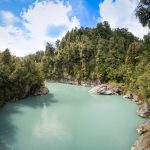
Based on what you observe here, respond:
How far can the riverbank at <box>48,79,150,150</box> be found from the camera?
79.1ft

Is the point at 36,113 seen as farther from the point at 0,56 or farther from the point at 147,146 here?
the point at 147,146

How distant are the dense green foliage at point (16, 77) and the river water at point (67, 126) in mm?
2642

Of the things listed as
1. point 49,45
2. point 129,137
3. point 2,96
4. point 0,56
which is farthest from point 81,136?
point 49,45

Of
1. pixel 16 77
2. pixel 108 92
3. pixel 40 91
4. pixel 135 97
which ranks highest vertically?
pixel 16 77

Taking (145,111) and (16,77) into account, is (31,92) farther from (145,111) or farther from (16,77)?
(145,111)

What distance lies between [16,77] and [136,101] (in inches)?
1022

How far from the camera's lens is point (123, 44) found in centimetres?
8656

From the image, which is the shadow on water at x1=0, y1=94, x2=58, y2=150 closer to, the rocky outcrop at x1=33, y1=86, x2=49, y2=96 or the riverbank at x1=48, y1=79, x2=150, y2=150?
the rocky outcrop at x1=33, y1=86, x2=49, y2=96

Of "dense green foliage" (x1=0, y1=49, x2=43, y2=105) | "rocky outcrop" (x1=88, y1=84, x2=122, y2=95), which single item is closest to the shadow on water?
"dense green foliage" (x1=0, y1=49, x2=43, y2=105)

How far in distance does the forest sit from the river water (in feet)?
17.6

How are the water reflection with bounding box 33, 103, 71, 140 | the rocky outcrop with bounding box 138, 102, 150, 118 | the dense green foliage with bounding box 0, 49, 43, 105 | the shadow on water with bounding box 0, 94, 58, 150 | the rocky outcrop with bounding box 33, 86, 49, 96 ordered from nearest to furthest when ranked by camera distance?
the shadow on water with bounding box 0, 94, 58, 150 < the water reflection with bounding box 33, 103, 71, 140 < the rocky outcrop with bounding box 138, 102, 150, 118 < the dense green foliage with bounding box 0, 49, 43, 105 < the rocky outcrop with bounding box 33, 86, 49, 96

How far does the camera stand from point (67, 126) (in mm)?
33312

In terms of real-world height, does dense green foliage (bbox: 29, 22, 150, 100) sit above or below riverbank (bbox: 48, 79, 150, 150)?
above

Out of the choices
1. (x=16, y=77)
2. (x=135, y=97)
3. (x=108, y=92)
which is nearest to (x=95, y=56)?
(x=108, y=92)
